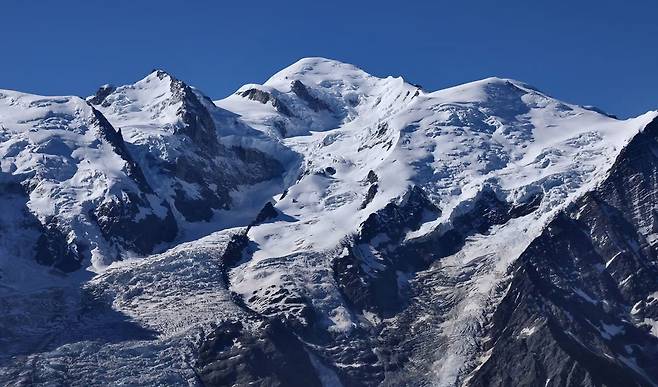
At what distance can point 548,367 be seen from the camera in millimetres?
199500

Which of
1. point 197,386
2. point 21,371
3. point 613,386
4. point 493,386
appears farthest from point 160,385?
point 613,386

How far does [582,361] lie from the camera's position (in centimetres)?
19925

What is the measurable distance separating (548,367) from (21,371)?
66.8m

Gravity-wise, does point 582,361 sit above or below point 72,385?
below

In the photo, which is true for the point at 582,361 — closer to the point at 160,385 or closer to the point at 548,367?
the point at 548,367

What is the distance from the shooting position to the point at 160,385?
651 ft

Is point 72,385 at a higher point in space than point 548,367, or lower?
higher

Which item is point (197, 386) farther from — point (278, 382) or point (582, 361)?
point (582, 361)

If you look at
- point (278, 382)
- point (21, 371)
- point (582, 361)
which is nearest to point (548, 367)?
point (582, 361)

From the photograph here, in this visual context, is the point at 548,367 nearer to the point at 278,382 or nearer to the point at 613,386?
the point at 613,386

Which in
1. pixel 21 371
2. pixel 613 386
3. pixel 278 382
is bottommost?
pixel 613 386

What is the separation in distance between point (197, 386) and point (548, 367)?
44.8 m

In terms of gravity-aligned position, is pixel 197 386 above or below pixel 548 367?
above

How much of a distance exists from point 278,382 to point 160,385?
15.0 metres
